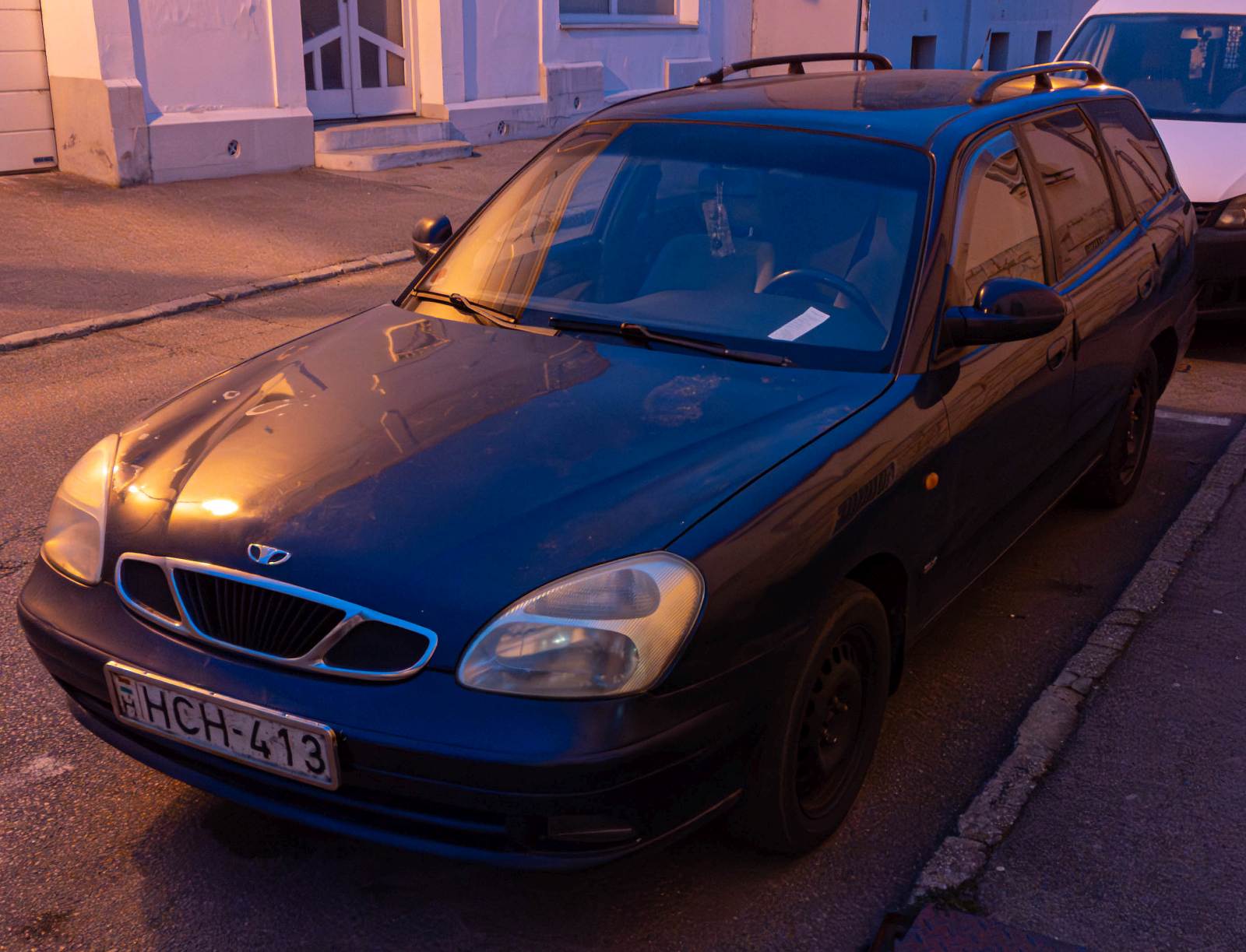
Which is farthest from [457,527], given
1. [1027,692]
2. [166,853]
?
[1027,692]

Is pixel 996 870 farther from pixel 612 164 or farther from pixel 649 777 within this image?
pixel 612 164

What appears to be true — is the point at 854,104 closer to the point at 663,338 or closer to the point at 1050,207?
the point at 1050,207

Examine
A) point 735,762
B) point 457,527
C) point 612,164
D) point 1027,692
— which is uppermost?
point 612,164

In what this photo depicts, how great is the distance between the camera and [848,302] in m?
3.64

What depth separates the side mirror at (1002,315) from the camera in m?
3.53

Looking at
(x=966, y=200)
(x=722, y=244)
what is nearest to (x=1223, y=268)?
(x=966, y=200)

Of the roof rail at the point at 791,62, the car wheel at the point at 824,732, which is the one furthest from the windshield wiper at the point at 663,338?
the roof rail at the point at 791,62

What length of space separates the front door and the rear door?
9859 millimetres

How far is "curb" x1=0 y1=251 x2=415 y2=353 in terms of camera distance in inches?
305

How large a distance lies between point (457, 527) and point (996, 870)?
150 cm

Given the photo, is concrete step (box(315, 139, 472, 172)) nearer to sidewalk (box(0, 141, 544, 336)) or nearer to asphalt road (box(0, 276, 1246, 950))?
sidewalk (box(0, 141, 544, 336))

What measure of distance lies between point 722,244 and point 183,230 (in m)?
7.56

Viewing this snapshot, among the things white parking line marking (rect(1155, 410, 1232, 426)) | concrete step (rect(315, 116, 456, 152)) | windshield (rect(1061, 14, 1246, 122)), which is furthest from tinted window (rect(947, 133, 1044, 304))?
concrete step (rect(315, 116, 456, 152))

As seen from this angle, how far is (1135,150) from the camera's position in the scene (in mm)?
5445
